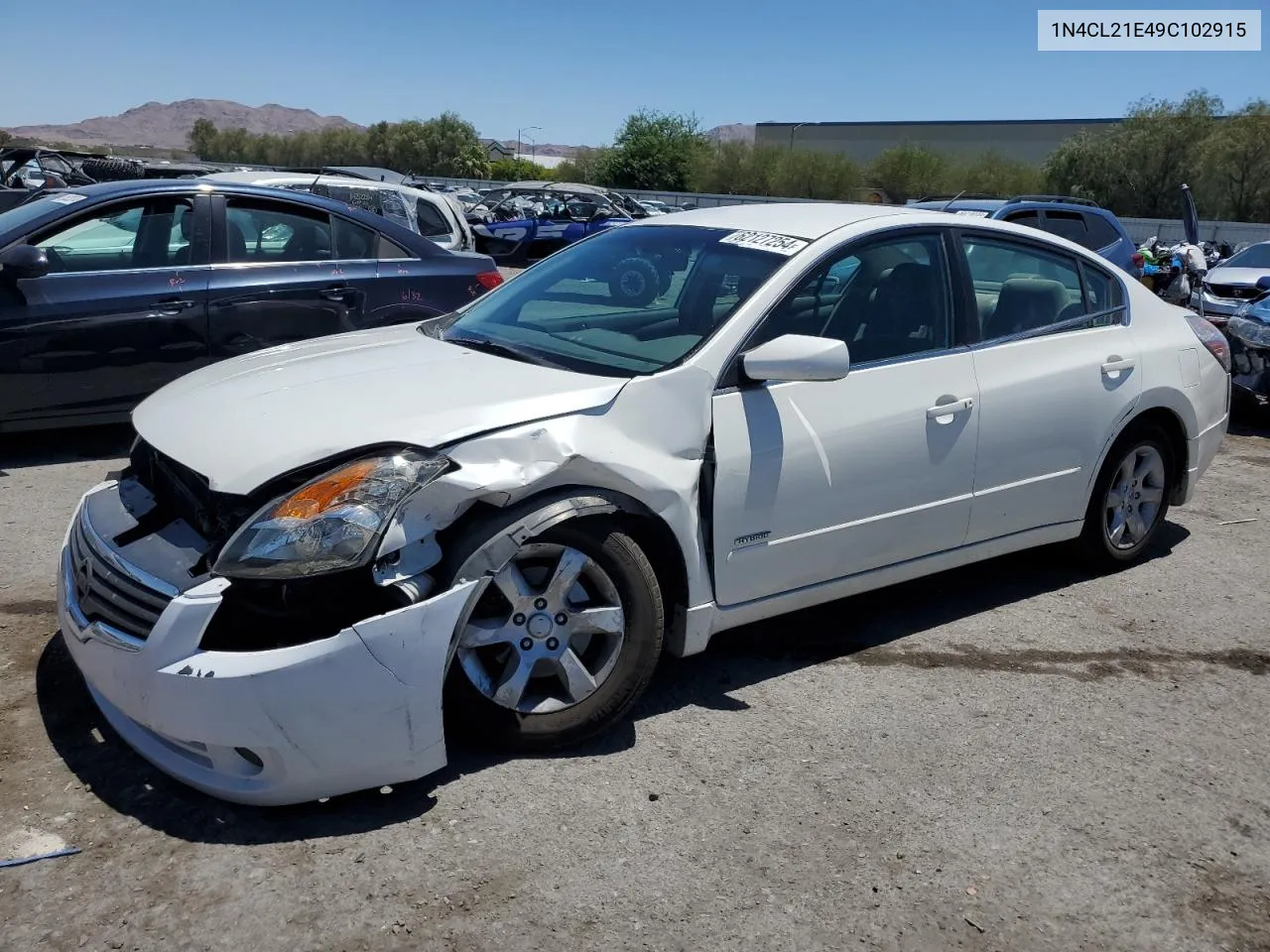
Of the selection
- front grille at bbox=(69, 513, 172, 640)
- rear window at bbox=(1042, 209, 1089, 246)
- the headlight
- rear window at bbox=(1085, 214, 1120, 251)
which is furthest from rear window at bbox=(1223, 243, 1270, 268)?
front grille at bbox=(69, 513, 172, 640)

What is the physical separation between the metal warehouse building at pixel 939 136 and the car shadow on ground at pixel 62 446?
6639 cm

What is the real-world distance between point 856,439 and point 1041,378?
3.60 feet

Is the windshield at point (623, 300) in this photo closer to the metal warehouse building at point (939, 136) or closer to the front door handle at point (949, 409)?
the front door handle at point (949, 409)

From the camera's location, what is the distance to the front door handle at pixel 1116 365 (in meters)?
4.82

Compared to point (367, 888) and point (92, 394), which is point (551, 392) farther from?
point (92, 394)

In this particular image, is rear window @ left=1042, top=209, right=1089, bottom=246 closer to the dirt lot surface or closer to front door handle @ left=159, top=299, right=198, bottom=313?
the dirt lot surface

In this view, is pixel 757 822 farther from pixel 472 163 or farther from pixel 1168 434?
pixel 472 163

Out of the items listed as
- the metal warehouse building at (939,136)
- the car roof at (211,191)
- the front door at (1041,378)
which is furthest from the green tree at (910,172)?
the front door at (1041,378)

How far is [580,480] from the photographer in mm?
3344

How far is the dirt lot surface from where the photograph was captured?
2689 mm

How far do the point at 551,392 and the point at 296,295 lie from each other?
393cm

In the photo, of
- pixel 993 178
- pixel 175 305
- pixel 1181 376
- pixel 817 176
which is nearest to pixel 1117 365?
pixel 1181 376

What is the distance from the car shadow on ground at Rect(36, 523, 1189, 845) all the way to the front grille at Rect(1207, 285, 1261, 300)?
9017mm

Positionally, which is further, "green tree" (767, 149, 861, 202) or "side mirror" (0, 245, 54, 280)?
"green tree" (767, 149, 861, 202)
